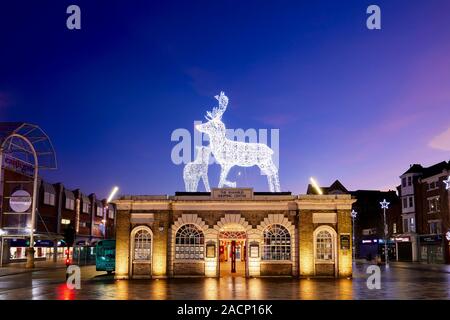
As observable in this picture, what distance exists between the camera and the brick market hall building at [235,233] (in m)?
33.8

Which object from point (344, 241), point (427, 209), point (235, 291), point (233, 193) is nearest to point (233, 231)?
point (233, 193)

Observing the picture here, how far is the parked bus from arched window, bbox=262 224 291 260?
1437 centimetres

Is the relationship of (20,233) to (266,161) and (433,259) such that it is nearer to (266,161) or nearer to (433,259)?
(266,161)

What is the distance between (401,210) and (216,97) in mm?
49671

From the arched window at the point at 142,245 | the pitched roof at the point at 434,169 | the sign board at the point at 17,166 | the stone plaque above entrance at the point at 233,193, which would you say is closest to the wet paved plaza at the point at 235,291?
the arched window at the point at 142,245

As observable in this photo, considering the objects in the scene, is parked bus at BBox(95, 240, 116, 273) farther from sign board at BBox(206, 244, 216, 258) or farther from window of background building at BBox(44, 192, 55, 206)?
window of background building at BBox(44, 192, 55, 206)

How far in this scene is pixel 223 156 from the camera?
115 feet

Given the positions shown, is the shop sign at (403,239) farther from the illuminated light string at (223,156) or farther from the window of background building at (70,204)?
the window of background building at (70,204)

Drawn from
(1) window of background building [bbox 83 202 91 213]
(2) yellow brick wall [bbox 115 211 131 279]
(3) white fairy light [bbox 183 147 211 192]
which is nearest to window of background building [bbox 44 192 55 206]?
(1) window of background building [bbox 83 202 91 213]

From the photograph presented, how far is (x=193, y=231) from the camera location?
34906 millimetres
